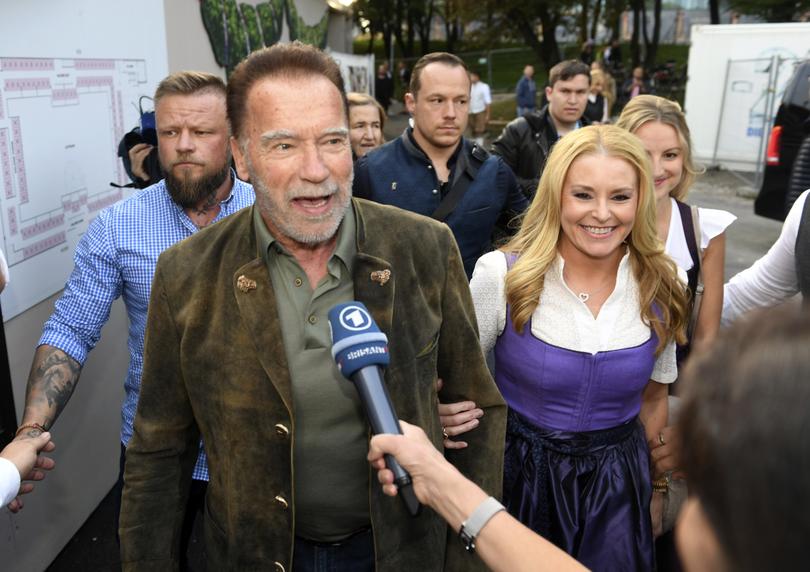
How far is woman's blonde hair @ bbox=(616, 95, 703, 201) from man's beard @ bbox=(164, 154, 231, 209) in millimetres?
1946

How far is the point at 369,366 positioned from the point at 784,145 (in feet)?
29.0

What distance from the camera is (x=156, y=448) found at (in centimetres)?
204

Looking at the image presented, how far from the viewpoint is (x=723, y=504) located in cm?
101

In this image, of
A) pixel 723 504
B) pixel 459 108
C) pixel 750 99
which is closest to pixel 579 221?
pixel 459 108

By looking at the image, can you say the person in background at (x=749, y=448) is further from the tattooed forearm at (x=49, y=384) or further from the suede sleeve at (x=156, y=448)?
the tattooed forearm at (x=49, y=384)

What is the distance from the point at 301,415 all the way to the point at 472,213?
223 centimetres

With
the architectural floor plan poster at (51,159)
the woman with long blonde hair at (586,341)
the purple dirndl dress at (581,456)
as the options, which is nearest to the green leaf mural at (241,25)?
the architectural floor plan poster at (51,159)

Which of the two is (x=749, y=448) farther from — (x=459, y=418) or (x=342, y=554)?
A: (x=342, y=554)

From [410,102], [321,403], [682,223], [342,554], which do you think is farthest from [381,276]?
[410,102]

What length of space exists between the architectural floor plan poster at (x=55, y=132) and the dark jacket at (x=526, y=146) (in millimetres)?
2549

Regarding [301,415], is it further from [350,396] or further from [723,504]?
[723,504]

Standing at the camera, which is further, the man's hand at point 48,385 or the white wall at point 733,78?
the white wall at point 733,78

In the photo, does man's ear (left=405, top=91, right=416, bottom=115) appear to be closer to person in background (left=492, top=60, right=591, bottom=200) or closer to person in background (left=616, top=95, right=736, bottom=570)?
person in background (left=492, top=60, right=591, bottom=200)

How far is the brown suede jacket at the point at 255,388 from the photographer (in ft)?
6.37
